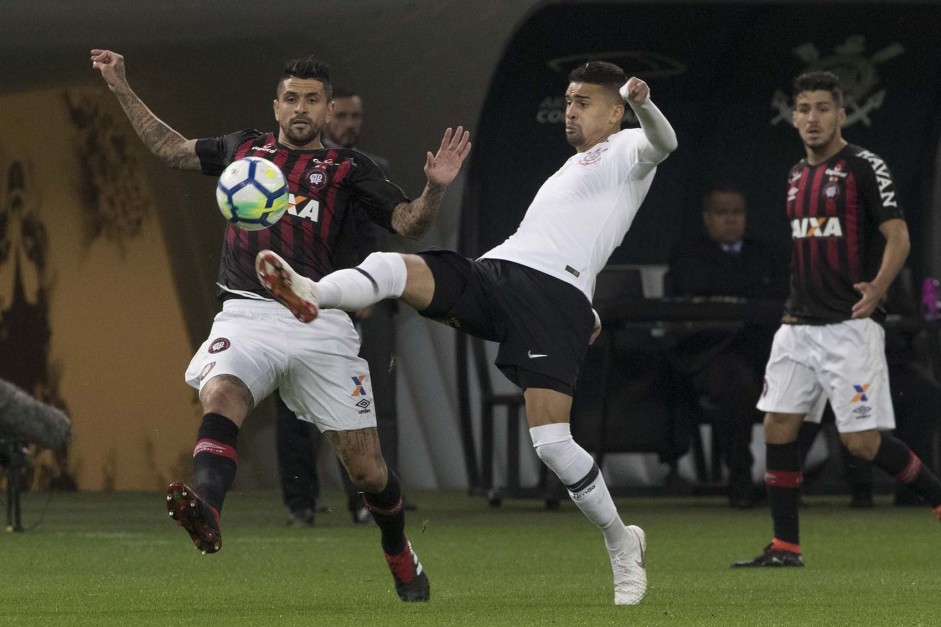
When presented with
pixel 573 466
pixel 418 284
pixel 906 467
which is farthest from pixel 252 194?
pixel 906 467

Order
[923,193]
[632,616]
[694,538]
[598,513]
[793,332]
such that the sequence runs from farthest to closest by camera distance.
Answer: [923,193], [694,538], [793,332], [598,513], [632,616]

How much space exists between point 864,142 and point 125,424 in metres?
5.61

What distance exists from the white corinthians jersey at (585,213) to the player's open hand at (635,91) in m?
0.32

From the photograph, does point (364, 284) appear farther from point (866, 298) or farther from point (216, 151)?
point (866, 298)

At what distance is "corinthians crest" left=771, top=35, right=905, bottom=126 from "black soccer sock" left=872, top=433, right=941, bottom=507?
18.0 ft

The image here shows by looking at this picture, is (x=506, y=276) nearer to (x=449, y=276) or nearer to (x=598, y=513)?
(x=449, y=276)

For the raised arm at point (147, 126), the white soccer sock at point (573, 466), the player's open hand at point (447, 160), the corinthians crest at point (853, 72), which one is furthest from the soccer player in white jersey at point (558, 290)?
the corinthians crest at point (853, 72)

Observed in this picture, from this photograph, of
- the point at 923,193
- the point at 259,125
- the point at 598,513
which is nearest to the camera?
the point at 598,513

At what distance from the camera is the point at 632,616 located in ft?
19.1

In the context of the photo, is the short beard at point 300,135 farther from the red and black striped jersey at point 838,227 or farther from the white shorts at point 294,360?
the red and black striped jersey at point 838,227

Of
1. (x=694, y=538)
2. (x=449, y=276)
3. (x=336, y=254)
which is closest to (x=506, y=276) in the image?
(x=449, y=276)

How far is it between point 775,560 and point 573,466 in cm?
199

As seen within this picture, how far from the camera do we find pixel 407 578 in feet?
21.2

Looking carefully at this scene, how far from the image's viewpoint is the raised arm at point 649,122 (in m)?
6.06
